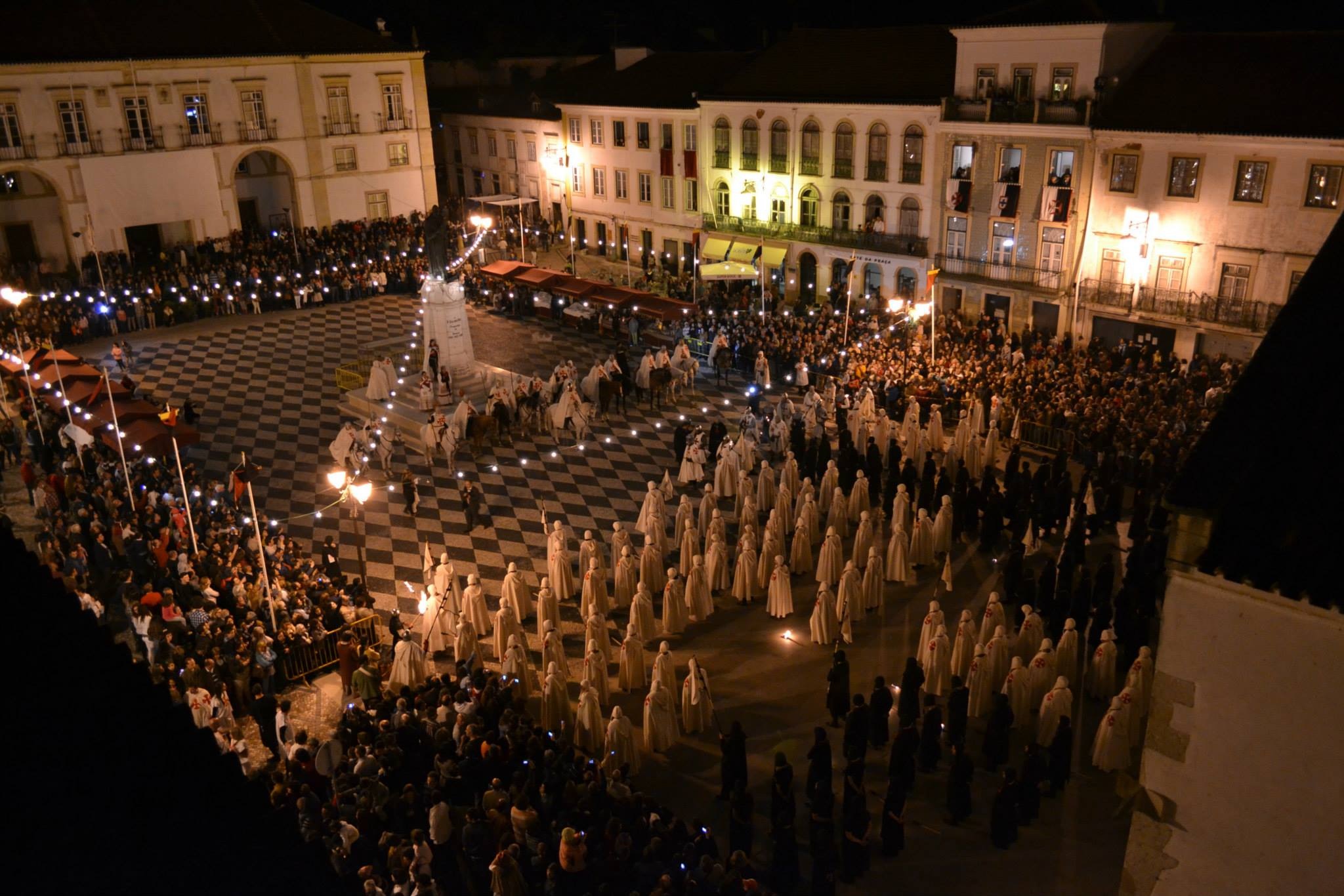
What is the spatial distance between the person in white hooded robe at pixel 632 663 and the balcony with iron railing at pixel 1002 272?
1944 centimetres

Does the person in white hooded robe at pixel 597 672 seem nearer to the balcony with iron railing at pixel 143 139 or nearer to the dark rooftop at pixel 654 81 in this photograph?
the dark rooftop at pixel 654 81

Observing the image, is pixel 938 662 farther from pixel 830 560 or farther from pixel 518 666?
pixel 518 666

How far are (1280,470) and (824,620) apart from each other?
26.3ft

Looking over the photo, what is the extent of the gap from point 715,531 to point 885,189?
785 inches

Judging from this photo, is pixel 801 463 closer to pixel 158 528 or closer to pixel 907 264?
pixel 158 528

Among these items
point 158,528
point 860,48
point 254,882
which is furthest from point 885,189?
point 254,882

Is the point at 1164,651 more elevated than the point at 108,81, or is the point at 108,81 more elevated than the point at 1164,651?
the point at 108,81

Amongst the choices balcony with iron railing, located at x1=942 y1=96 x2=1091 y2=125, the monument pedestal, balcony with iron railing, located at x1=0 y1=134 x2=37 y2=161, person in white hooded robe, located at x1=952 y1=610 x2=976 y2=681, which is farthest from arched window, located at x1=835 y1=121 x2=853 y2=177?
balcony with iron railing, located at x1=0 y1=134 x2=37 y2=161

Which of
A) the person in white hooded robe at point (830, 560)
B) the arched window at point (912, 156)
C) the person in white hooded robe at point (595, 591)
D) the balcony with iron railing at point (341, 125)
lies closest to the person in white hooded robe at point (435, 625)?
the person in white hooded robe at point (595, 591)

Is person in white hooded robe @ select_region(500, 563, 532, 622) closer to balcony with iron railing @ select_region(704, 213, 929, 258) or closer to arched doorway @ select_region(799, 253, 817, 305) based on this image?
balcony with iron railing @ select_region(704, 213, 929, 258)

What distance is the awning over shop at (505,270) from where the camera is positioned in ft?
108

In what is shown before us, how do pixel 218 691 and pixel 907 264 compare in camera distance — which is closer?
pixel 218 691

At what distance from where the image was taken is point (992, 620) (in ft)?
43.5

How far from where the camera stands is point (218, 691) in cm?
1202
